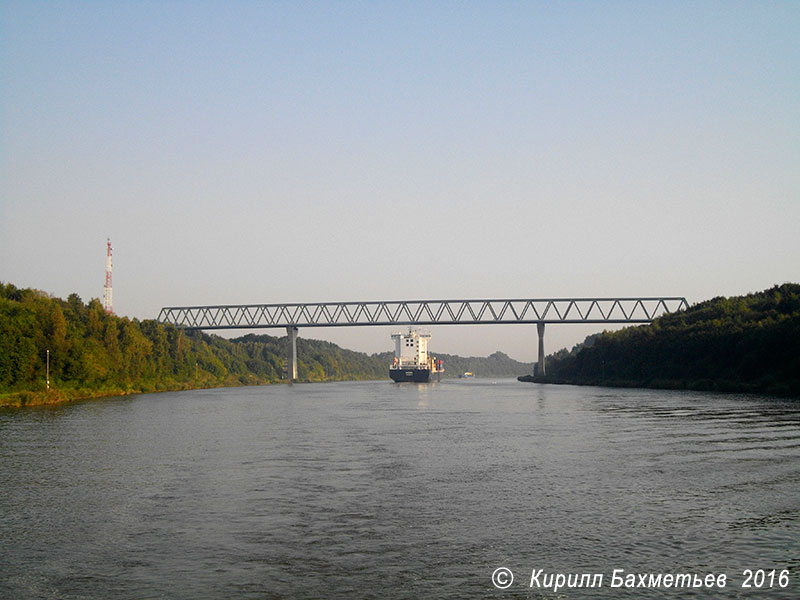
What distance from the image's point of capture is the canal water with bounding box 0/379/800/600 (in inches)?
571

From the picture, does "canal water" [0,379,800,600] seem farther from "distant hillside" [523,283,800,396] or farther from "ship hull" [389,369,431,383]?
"ship hull" [389,369,431,383]

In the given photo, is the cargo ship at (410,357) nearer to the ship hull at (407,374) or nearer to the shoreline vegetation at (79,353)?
the ship hull at (407,374)

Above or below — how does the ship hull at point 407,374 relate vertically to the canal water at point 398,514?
above

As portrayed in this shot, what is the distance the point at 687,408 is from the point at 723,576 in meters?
45.9

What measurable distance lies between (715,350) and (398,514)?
82.8 meters

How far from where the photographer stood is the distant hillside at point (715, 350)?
255 ft

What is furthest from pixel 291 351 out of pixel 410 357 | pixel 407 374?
pixel 410 357

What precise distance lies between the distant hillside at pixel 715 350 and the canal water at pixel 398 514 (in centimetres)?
4186

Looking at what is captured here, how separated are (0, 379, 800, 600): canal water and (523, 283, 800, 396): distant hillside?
41863mm

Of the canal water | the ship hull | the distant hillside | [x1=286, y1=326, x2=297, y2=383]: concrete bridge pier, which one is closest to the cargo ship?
the ship hull

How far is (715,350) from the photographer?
9338cm

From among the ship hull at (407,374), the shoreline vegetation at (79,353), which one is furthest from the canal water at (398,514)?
the ship hull at (407,374)

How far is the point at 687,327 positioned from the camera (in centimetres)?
10838

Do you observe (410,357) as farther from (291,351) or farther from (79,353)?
(79,353)
